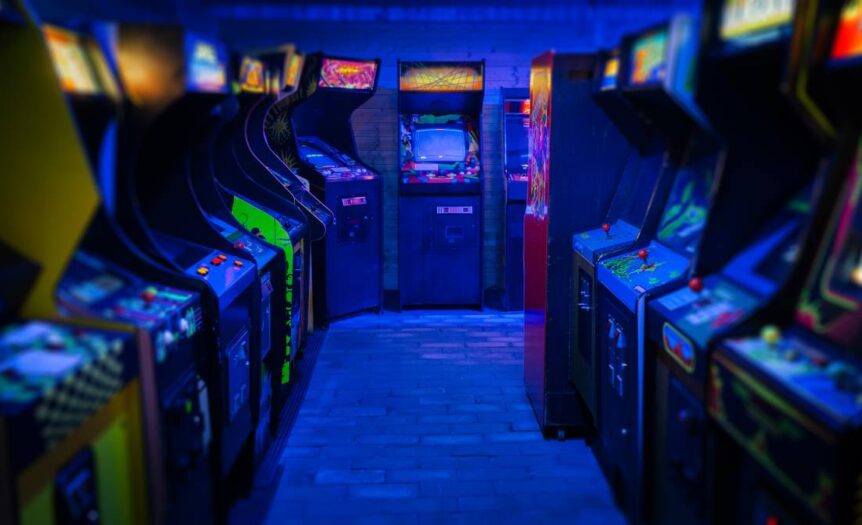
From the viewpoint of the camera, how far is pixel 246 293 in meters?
3.24

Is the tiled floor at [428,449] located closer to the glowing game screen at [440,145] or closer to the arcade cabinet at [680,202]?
the arcade cabinet at [680,202]

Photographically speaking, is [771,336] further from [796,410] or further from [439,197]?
[439,197]

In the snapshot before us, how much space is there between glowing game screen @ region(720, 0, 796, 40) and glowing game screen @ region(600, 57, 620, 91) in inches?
41.7

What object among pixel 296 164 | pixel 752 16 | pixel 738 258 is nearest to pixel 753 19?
pixel 752 16

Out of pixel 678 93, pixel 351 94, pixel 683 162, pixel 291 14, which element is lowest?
pixel 683 162

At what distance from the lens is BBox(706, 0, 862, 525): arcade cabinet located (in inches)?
58.2

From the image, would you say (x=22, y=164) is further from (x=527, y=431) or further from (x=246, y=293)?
(x=527, y=431)

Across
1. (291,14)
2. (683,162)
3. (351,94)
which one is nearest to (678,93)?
(683,162)

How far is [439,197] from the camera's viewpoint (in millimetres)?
6430

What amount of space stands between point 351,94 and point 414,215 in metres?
1.15

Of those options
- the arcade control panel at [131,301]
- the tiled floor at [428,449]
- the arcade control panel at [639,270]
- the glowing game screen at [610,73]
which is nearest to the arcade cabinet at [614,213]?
the glowing game screen at [610,73]

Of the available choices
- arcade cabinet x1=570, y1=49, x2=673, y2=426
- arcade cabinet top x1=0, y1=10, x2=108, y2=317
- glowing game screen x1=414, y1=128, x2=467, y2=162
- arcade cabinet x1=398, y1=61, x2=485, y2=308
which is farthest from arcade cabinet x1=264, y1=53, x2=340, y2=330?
arcade cabinet top x1=0, y1=10, x2=108, y2=317

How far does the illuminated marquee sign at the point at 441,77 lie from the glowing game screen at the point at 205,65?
3489 millimetres

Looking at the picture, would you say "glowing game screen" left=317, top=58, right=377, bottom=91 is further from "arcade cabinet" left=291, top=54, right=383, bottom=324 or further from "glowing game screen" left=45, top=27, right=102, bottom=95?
"glowing game screen" left=45, top=27, right=102, bottom=95
